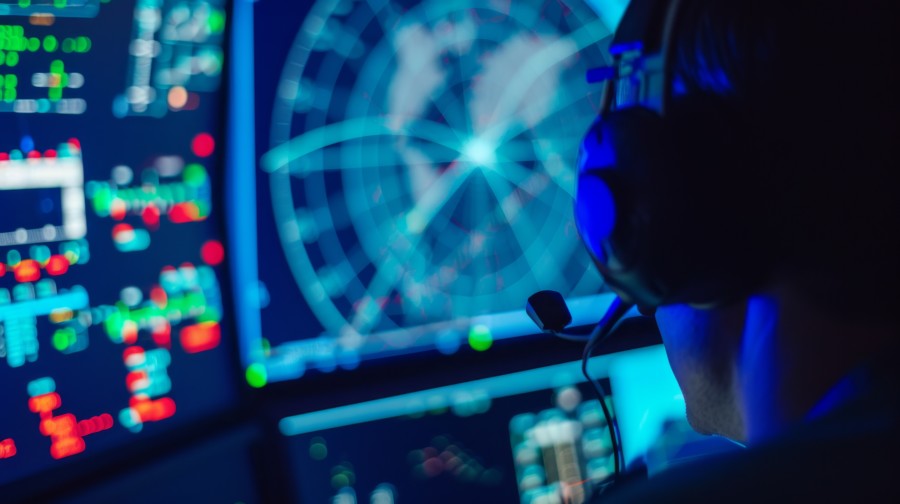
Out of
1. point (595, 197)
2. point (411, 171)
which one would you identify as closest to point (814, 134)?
point (595, 197)

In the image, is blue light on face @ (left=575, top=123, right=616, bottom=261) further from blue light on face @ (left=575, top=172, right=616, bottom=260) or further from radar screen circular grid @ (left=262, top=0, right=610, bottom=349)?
radar screen circular grid @ (left=262, top=0, right=610, bottom=349)

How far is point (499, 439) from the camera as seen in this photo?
3.78 ft

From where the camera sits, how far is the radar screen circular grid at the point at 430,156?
107cm

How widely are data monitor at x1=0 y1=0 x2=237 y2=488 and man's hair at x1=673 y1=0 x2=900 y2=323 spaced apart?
63 centimetres

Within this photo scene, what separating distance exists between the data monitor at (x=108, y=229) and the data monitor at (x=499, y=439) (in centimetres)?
15

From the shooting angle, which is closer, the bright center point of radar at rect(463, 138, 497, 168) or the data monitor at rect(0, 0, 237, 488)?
the data monitor at rect(0, 0, 237, 488)

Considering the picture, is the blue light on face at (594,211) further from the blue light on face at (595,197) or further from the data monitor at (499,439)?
the data monitor at (499,439)


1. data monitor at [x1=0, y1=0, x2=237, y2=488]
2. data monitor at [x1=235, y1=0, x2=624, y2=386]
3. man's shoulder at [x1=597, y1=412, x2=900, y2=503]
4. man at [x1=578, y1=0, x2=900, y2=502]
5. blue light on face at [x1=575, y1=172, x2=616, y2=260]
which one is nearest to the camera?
man's shoulder at [x1=597, y1=412, x2=900, y2=503]

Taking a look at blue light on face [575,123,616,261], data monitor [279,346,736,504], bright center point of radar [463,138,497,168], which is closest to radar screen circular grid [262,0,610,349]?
bright center point of radar [463,138,497,168]

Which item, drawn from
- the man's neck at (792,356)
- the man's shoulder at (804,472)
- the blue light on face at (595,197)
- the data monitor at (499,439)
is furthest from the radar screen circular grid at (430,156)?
the man's shoulder at (804,472)

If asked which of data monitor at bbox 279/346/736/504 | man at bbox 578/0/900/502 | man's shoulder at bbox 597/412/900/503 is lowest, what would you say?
data monitor at bbox 279/346/736/504

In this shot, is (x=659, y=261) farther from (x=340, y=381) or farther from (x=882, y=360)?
(x=340, y=381)

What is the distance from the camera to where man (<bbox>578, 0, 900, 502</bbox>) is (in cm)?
51

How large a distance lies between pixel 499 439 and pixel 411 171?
36 centimetres
